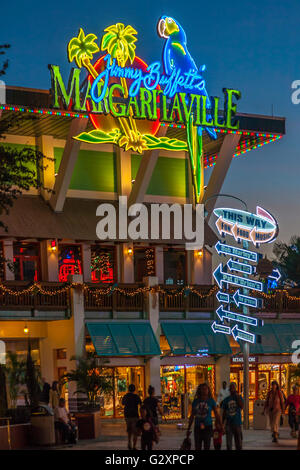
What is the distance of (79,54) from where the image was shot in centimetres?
4141

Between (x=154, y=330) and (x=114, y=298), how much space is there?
2.29 meters

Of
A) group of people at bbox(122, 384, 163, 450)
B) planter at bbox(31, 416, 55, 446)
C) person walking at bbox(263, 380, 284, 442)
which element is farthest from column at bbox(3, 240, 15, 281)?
group of people at bbox(122, 384, 163, 450)

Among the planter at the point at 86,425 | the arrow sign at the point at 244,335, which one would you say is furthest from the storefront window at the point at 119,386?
the planter at the point at 86,425

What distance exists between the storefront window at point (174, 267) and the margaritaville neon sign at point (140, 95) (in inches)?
125

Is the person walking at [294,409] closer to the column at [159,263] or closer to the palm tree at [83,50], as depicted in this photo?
the column at [159,263]

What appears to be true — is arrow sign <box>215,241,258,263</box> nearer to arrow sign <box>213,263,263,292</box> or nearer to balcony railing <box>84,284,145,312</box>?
arrow sign <box>213,263,263,292</box>

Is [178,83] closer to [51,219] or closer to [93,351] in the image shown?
[51,219]

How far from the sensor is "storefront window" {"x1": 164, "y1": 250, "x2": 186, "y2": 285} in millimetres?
46000

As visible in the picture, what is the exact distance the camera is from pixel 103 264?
146 ft

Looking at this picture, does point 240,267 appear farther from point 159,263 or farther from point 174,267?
point 174,267

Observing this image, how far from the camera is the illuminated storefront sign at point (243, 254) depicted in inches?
1436

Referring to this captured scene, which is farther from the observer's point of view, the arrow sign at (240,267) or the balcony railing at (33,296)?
the balcony railing at (33,296)

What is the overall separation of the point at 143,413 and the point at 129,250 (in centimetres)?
2195
